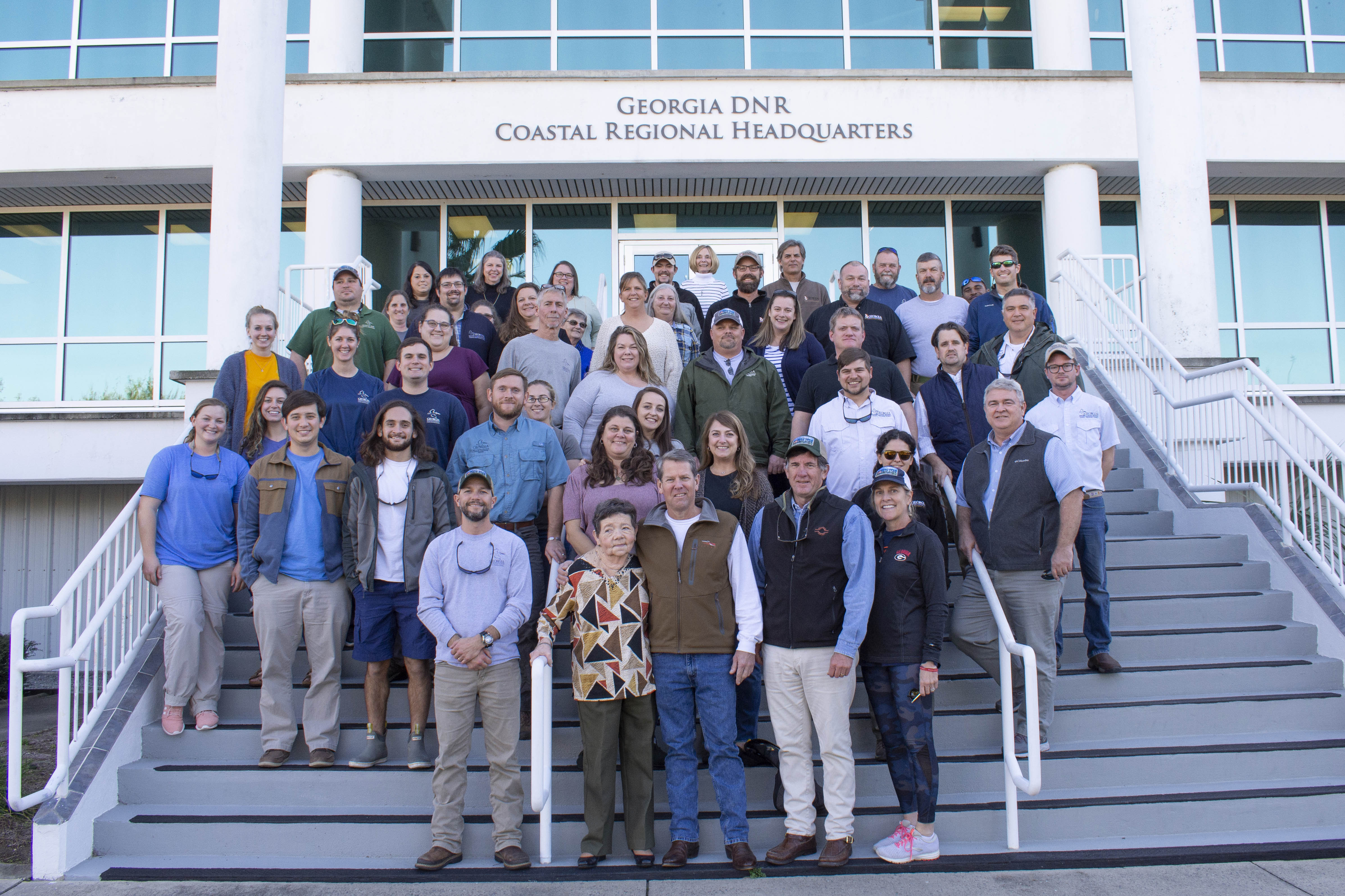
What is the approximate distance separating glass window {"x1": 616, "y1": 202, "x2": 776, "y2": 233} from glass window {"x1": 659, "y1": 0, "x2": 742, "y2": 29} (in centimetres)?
238

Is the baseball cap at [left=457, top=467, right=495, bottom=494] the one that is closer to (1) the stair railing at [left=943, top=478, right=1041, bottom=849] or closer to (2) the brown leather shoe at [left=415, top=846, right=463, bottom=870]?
(2) the brown leather shoe at [left=415, top=846, right=463, bottom=870]

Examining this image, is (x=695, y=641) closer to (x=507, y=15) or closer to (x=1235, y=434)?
(x=1235, y=434)

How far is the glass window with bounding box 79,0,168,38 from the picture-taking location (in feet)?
41.2

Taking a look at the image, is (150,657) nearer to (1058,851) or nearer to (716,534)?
(716,534)

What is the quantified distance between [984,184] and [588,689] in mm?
9997

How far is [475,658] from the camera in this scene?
439cm

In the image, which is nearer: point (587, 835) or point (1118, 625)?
point (587, 835)

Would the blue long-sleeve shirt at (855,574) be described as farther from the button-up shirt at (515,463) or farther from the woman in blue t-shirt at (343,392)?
the woman in blue t-shirt at (343,392)

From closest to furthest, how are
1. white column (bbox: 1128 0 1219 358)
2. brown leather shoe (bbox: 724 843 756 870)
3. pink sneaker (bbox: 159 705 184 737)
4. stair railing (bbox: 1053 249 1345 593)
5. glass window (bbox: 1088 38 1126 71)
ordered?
brown leather shoe (bbox: 724 843 756 870) < pink sneaker (bbox: 159 705 184 737) < stair railing (bbox: 1053 249 1345 593) < white column (bbox: 1128 0 1219 358) < glass window (bbox: 1088 38 1126 71)

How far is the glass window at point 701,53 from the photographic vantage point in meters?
12.3

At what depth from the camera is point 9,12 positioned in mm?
12625

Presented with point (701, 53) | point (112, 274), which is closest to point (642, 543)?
point (701, 53)

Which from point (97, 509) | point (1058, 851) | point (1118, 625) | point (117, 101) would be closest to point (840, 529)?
point (1058, 851)

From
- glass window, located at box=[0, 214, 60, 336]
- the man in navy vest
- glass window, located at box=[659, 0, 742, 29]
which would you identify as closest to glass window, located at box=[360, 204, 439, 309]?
glass window, located at box=[659, 0, 742, 29]
